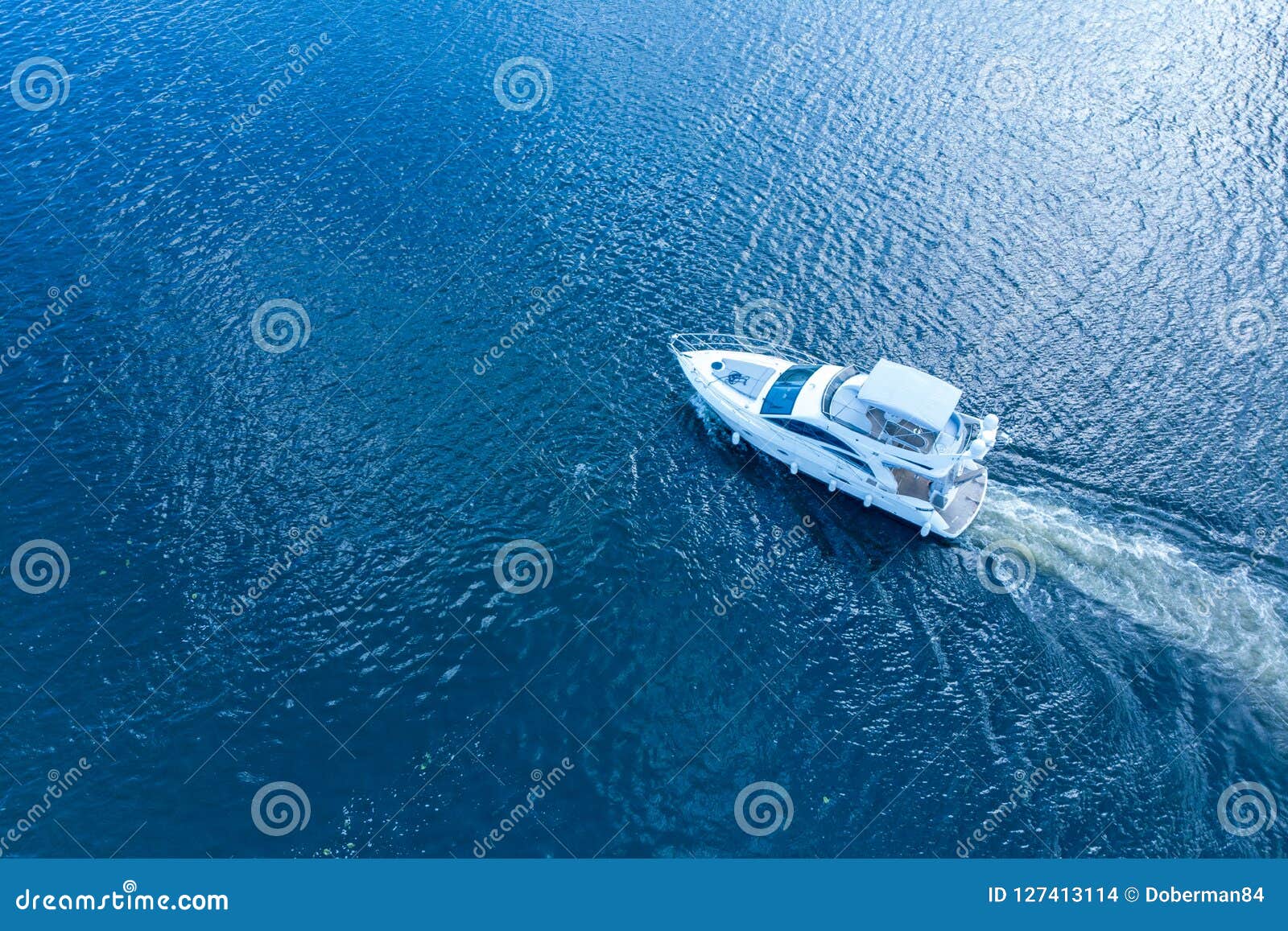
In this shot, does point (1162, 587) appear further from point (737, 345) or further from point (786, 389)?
point (737, 345)

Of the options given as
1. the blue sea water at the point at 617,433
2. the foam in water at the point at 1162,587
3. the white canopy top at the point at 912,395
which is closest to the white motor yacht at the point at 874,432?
the white canopy top at the point at 912,395

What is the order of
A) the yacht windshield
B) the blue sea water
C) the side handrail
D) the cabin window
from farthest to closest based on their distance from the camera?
the side handrail → the yacht windshield → the cabin window → the blue sea water

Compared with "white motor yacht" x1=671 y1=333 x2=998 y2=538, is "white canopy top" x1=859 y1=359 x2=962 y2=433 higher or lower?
higher

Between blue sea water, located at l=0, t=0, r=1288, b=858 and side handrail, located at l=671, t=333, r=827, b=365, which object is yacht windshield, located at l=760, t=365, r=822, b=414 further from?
blue sea water, located at l=0, t=0, r=1288, b=858

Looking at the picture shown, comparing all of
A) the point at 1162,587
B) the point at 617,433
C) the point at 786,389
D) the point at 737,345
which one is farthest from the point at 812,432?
the point at 1162,587

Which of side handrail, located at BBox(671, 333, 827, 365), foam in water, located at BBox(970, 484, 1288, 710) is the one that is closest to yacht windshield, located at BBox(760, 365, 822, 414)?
side handrail, located at BBox(671, 333, 827, 365)

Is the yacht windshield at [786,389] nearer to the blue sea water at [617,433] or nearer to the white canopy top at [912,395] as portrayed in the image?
the blue sea water at [617,433]

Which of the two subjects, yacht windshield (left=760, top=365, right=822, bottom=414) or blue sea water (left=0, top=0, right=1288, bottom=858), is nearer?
blue sea water (left=0, top=0, right=1288, bottom=858)

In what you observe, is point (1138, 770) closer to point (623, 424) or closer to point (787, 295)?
point (623, 424)
